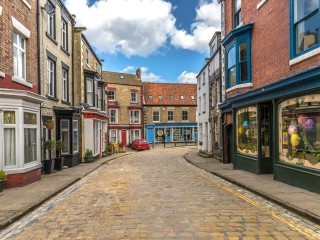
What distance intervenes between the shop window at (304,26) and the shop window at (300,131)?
1.67 meters

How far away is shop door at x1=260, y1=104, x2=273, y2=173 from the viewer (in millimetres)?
12484

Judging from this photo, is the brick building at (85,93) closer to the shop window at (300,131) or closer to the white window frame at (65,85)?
the white window frame at (65,85)

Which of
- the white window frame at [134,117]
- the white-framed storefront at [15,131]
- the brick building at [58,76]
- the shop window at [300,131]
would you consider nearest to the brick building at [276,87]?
the shop window at [300,131]

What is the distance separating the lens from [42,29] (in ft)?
46.6

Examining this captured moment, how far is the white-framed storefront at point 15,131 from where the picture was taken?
9.99 m

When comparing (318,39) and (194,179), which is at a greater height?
(318,39)

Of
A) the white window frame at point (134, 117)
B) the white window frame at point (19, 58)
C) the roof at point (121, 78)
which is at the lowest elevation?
the white window frame at point (134, 117)

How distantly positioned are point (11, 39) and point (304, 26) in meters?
10.6

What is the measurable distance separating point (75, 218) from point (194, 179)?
21.4 ft

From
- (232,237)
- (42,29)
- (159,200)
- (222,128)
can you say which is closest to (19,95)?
(42,29)

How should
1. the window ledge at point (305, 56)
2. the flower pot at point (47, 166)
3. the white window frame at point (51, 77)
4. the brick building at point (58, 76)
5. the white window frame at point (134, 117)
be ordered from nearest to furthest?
the window ledge at point (305, 56), the flower pot at point (47, 166), the brick building at point (58, 76), the white window frame at point (51, 77), the white window frame at point (134, 117)

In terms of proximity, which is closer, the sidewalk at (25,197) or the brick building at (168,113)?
the sidewalk at (25,197)

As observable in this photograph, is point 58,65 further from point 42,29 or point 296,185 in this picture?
point 296,185

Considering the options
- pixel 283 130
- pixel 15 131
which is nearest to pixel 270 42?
pixel 283 130
